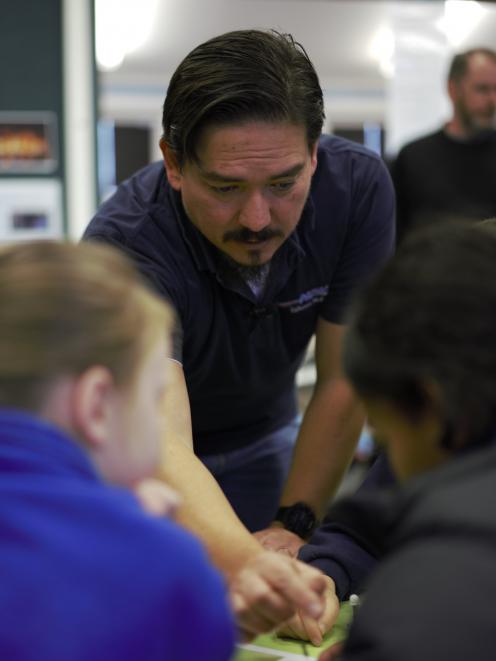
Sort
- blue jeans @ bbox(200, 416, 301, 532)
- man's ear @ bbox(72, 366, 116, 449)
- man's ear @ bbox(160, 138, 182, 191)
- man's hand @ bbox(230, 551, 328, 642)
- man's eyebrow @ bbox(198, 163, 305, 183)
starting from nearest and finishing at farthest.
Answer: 1. man's ear @ bbox(72, 366, 116, 449)
2. man's hand @ bbox(230, 551, 328, 642)
3. man's eyebrow @ bbox(198, 163, 305, 183)
4. man's ear @ bbox(160, 138, 182, 191)
5. blue jeans @ bbox(200, 416, 301, 532)

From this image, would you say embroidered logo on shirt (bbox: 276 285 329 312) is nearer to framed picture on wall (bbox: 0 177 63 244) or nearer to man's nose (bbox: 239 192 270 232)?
man's nose (bbox: 239 192 270 232)

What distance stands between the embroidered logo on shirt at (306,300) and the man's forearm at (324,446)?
178mm

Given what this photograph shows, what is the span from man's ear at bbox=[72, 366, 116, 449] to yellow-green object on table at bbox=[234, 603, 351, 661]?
1.58 ft

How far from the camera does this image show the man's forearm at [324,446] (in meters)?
1.97

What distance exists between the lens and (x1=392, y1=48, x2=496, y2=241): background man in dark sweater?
12.4 feet

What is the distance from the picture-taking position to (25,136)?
13.1ft

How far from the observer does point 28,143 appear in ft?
13.2

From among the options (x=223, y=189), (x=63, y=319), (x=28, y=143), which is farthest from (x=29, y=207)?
(x=63, y=319)

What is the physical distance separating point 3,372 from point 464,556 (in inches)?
16.4

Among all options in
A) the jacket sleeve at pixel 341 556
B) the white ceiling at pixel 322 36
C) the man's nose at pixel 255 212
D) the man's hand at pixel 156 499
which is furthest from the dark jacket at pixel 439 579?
the white ceiling at pixel 322 36

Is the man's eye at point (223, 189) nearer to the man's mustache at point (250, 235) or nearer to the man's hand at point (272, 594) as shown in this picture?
the man's mustache at point (250, 235)

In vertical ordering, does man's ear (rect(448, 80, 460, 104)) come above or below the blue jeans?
above

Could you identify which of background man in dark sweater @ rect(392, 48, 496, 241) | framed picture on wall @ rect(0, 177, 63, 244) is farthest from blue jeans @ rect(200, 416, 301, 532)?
framed picture on wall @ rect(0, 177, 63, 244)

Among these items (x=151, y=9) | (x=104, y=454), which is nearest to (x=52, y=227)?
(x=151, y=9)
